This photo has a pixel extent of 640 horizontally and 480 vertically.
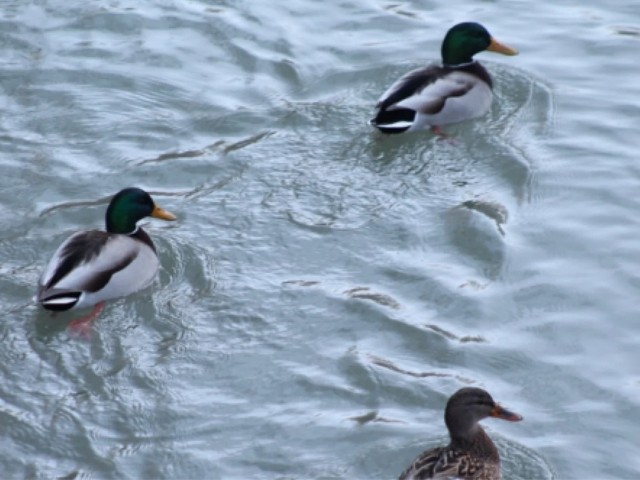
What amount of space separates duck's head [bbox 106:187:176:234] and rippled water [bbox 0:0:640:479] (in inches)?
12.7

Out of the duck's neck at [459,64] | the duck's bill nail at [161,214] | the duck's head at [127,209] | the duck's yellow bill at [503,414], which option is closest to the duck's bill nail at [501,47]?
the duck's neck at [459,64]

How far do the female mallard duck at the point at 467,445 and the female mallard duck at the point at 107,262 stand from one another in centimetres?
269

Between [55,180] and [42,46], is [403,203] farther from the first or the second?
[42,46]

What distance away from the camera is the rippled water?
8.01 m

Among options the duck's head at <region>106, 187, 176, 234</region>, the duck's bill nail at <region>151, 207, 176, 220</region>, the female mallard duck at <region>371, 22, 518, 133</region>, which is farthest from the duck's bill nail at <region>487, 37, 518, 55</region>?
the duck's head at <region>106, 187, 176, 234</region>

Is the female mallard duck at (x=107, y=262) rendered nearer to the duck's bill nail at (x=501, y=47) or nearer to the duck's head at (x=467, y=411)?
the duck's head at (x=467, y=411)

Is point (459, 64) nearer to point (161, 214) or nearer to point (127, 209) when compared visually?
point (161, 214)

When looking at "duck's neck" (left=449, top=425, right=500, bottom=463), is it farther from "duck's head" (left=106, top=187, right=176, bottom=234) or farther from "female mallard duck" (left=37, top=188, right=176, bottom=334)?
"duck's head" (left=106, top=187, right=176, bottom=234)

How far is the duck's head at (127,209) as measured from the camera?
9766mm

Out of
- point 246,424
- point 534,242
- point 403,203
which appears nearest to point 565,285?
point 534,242

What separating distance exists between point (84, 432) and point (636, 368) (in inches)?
127

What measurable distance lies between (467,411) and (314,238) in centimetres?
261

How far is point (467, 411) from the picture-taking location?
759cm

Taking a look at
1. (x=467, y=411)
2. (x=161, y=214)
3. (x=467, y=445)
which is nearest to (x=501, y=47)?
(x=161, y=214)
